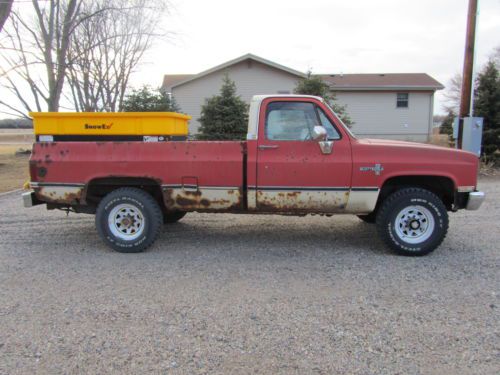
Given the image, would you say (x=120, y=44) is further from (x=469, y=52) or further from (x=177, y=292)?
(x=177, y=292)

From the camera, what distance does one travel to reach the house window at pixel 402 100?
26422 millimetres

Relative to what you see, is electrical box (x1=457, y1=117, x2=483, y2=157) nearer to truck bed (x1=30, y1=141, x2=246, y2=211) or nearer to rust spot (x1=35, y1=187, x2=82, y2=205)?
truck bed (x1=30, y1=141, x2=246, y2=211)

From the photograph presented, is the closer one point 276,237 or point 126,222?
point 126,222

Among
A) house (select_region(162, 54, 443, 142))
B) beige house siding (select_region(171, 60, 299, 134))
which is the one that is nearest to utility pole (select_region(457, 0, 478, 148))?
beige house siding (select_region(171, 60, 299, 134))

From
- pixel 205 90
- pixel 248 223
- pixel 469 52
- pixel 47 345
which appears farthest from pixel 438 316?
pixel 205 90

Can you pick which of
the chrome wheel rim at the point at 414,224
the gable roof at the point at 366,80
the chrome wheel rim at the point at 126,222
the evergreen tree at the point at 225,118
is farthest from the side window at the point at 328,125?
the gable roof at the point at 366,80

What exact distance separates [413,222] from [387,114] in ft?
74.3

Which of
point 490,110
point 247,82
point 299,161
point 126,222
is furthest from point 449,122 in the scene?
point 126,222

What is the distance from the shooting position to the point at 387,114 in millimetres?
26516

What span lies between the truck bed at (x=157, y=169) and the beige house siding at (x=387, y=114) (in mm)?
22291

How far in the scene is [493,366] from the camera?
9.73ft

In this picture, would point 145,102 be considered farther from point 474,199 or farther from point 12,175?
point 474,199

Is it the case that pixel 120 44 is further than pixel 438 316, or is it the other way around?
pixel 120 44

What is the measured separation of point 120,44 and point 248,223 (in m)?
25.0
